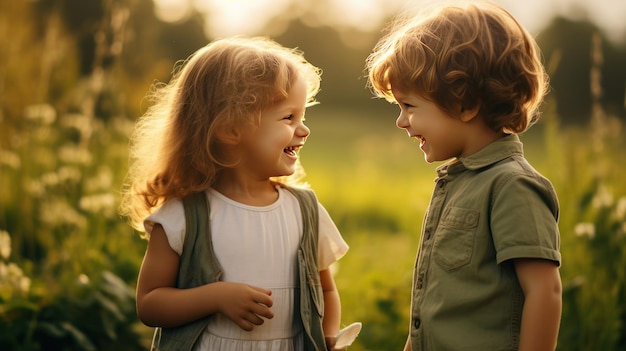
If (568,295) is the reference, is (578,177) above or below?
above

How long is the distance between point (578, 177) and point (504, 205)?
224 centimetres

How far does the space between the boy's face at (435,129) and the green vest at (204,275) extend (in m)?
0.51

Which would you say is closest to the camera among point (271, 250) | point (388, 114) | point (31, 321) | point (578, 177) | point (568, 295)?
point (271, 250)

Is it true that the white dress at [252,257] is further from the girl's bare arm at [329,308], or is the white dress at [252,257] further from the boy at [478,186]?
the boy at [478,186]

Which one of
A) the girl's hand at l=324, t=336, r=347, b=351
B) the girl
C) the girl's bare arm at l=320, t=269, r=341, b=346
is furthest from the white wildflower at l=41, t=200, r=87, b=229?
the girl's hand at l=324, t=336, r=347, b=351

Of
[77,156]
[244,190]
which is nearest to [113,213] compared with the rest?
[77,156]

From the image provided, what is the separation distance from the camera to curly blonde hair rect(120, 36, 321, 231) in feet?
7.75

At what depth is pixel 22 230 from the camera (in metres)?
4.64

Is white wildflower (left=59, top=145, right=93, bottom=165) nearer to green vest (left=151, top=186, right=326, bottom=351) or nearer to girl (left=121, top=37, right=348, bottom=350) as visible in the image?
girl (left=121, top=37, right=348, bottom=350)

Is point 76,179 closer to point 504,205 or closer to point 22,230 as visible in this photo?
point 22,230

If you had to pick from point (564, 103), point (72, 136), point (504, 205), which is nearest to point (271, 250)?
point (504, 205)

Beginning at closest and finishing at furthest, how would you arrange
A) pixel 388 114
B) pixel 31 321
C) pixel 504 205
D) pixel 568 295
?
pixel 504 205
pixel 31 321
pixel 568 295
pixel 388 114

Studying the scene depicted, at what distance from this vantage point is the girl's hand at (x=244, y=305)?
7.27 feet

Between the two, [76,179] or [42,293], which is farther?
[76,179]
